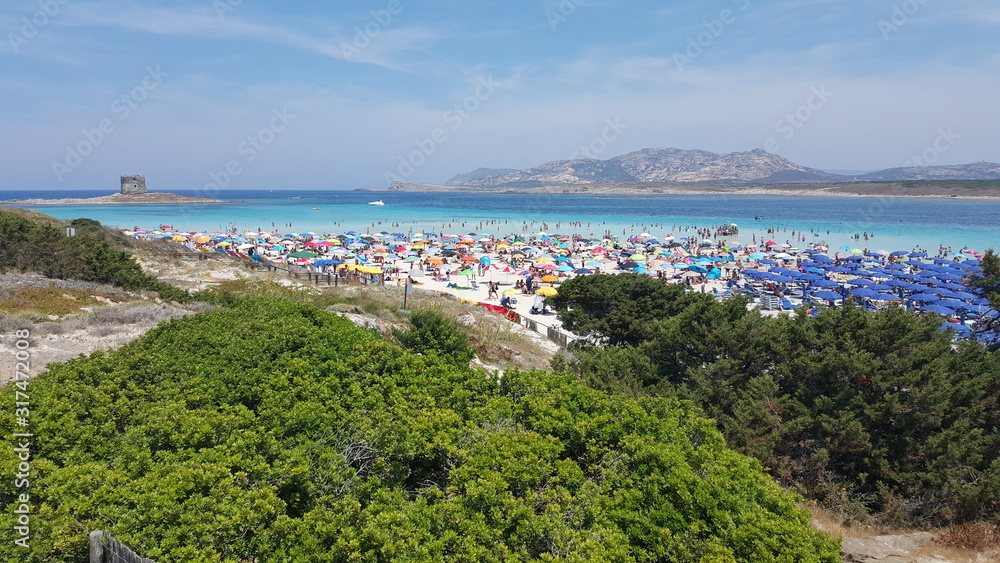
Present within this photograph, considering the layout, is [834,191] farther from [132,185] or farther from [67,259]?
[132,185]


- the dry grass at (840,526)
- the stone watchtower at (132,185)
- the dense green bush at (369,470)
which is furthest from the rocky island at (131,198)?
the dry grass at (840,526)

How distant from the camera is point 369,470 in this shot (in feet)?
15.1

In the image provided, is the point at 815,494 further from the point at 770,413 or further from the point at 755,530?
the point at 755,530

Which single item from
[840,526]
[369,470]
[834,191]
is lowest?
[840,526]

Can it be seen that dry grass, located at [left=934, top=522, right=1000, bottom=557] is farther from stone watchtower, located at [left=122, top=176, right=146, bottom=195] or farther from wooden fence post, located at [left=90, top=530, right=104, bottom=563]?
stone watchtower, located at [left=122, top=176, right=146, bottom=195]

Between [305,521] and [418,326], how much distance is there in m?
5.90

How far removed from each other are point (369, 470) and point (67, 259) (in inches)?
628

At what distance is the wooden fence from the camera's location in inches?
123

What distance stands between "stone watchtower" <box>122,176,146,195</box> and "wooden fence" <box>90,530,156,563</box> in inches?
5391

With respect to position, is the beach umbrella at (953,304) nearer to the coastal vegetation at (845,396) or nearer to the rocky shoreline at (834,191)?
the coastal vegetation at (845,396)

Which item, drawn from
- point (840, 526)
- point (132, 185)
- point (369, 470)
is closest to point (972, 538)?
point (840, 526)

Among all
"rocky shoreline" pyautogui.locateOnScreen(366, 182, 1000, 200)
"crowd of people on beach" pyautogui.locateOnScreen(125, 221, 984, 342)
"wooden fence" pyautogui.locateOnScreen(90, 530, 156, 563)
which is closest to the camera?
"wooden fence" pyautogui.locateOnScreen(90, 530, 156, 563)

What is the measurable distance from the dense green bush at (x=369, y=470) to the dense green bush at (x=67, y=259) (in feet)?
31.8

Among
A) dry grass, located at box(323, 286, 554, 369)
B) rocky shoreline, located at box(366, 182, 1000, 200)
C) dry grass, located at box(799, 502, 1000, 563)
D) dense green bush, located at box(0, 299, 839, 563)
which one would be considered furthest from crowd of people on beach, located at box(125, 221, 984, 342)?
rocky shoreline, located at box(366, 182, 1000, 200)
